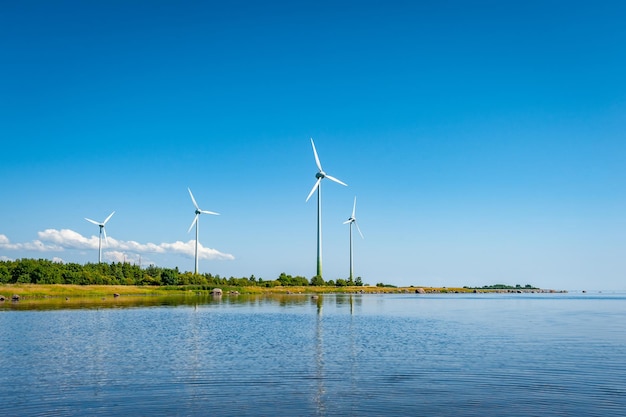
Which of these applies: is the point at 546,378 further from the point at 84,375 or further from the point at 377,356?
the point at 84,375

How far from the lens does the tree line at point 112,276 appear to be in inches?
5148

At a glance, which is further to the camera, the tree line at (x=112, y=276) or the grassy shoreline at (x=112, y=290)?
the tree line at (x=112, y=276)

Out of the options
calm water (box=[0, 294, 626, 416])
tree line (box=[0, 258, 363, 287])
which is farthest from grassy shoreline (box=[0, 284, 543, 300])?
calm water (box=[0, 294, 626, 416])

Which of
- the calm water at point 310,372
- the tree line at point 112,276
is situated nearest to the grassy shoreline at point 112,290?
the tree line at point 112,276

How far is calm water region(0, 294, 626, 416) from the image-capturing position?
20.5 m

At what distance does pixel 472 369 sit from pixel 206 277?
14673 cm

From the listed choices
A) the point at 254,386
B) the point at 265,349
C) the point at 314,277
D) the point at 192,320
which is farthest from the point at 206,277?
the point at 254,386

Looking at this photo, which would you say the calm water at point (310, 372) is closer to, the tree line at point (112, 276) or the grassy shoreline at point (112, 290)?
the grassy shoreline at point (112, 290)

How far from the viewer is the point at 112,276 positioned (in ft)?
516

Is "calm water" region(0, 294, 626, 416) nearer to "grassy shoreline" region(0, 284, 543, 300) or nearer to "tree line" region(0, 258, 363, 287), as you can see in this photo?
"grassy shoreline" region(0, 284, 543, 300)

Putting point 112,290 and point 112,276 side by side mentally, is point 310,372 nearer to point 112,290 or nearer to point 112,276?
point 112,290

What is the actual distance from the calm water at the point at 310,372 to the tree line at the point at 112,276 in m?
93.3

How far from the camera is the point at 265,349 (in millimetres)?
35094

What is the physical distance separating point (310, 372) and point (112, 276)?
467 ft
